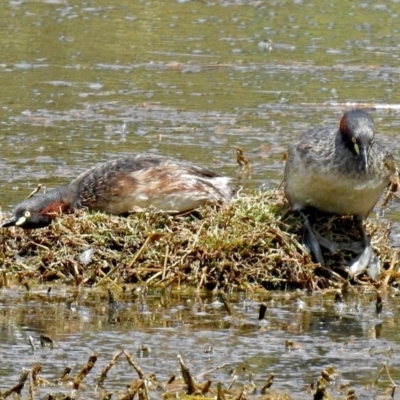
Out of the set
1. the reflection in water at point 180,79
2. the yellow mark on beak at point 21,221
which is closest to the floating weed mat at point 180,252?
the yellow mark on beak at point 21,221

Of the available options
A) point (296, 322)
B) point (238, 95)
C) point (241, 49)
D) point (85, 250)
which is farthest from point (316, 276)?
point (241, 49)

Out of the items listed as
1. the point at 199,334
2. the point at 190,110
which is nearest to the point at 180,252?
the point at 199,334

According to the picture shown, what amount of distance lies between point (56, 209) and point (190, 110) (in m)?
5.21

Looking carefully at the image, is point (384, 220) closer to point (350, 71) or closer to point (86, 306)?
point (86, 306)

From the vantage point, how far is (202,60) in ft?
59.6

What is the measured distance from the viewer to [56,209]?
10164 millimetres

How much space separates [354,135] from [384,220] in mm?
1564

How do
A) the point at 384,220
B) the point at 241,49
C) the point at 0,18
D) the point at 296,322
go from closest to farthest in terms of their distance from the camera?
the point at 296,322
the point at 384,220
the point at 241,49
the point at 0,18

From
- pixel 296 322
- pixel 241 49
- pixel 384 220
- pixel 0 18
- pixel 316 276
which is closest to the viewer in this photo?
pixel 296 322

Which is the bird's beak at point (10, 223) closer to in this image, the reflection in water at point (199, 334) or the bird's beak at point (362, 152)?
the reflection in water at point (199, 334)

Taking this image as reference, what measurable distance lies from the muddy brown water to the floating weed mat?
0.29m

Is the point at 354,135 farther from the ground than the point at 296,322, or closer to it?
farther from the ground

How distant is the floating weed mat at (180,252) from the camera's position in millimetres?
9227

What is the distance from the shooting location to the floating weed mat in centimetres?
923
